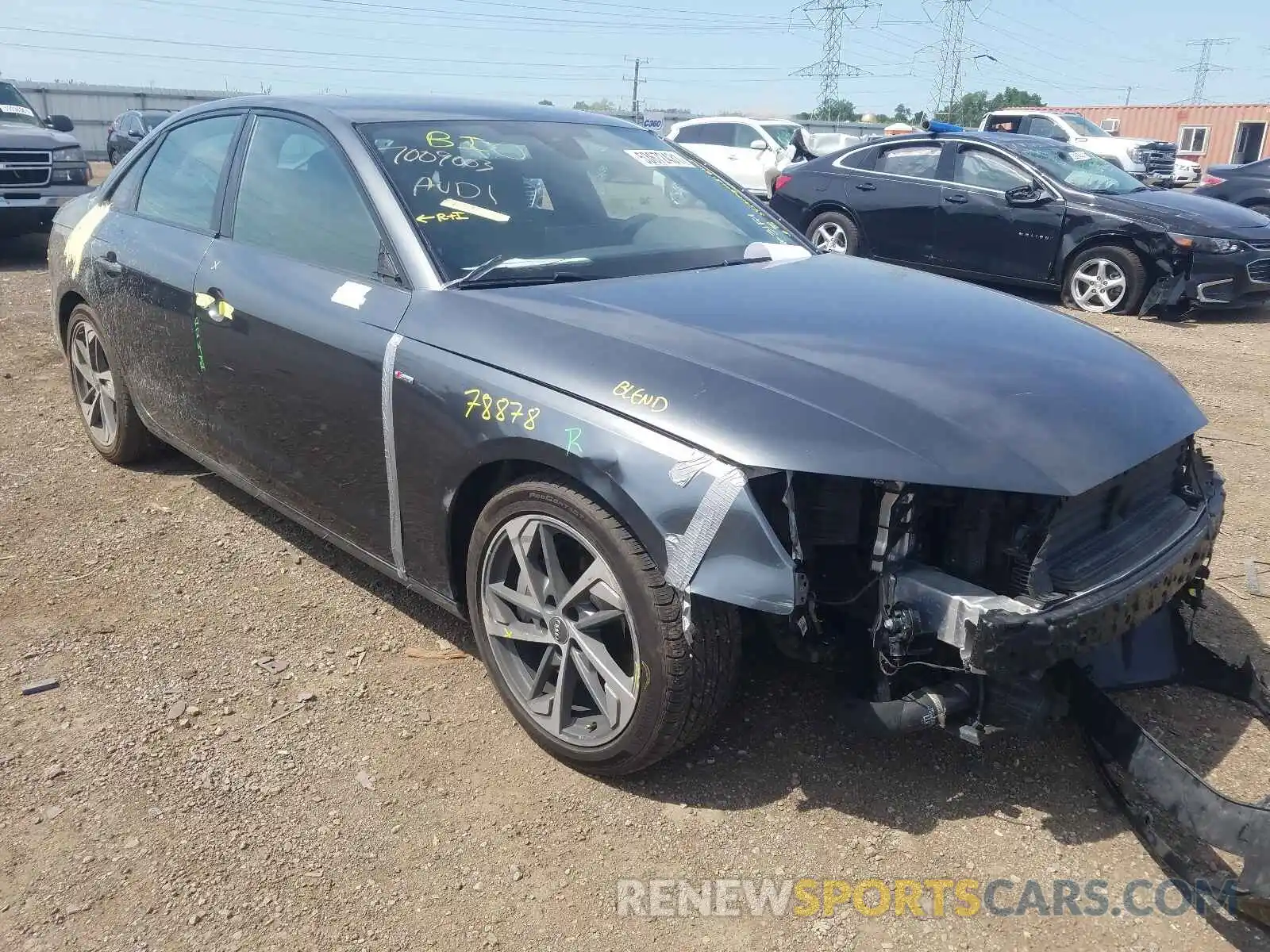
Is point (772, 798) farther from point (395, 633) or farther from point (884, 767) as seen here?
point (395, 633)

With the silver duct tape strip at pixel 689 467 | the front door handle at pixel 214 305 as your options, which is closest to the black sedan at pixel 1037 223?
the front door handle at pixel 214 305

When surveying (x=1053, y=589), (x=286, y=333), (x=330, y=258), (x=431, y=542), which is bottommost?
(x=431, y=542)

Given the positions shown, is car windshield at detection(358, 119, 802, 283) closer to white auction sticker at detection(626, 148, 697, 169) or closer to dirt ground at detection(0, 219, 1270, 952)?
white auction sticker at detection(626, 148, 697, 169)

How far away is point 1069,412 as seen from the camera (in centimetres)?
243

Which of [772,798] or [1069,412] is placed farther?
[772,798]

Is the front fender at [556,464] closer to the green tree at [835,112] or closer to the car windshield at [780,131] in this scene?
the car windshield at [780,131]

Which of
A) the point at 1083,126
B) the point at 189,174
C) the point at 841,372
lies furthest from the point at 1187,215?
the point at 1083,126

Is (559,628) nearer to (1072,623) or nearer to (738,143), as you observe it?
(1072,623)

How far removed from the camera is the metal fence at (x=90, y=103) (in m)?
31.6

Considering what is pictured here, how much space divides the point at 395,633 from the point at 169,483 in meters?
1.92

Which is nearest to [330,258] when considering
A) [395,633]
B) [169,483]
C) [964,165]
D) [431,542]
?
[431,542]

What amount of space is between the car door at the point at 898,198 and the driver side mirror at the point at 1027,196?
70 centimetres

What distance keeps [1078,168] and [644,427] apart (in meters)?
8.51

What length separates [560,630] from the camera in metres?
2.63
